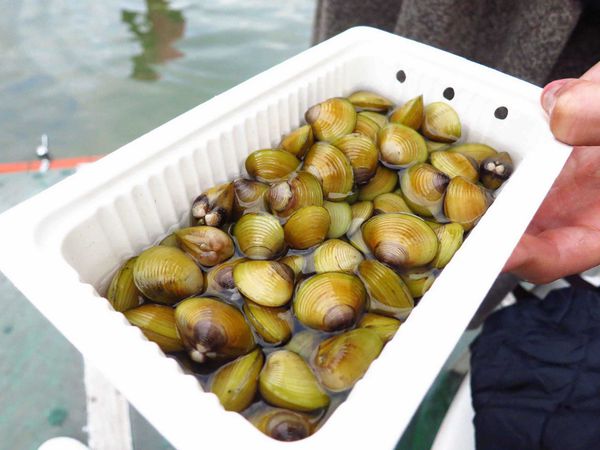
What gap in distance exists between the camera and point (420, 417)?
1.39 metres

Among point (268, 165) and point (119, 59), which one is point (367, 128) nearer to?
point (268, 165)

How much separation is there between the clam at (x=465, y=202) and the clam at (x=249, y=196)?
33 centimetres

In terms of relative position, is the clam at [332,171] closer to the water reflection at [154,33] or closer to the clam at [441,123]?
the clam at [441,123]

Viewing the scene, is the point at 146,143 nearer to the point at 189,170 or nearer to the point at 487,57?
the point at 189,170

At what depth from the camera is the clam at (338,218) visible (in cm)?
84

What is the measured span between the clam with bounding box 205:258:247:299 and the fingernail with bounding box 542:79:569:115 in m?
0.63

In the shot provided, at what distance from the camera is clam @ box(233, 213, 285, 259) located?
2.55ft

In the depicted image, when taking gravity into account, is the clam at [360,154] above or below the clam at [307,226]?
above

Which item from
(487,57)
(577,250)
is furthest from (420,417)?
(487,57)

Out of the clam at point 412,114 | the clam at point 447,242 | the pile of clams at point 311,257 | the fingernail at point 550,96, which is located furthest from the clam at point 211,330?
the fingernail at point 550,96

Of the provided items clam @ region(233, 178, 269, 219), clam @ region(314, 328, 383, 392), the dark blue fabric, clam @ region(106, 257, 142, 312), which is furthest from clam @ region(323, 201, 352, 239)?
the dark blue fabric

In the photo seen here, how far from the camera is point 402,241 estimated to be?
760mm

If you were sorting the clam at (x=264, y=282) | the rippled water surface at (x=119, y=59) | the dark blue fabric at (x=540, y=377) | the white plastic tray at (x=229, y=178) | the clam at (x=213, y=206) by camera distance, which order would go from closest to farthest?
the white plastic tray at (x=229, y=178), the clam at (x=264, y=282), the clam at (x=213, y=206), the dark blue fabric at (x=540, y=377), the rippled water surface at (x=119, y=59)

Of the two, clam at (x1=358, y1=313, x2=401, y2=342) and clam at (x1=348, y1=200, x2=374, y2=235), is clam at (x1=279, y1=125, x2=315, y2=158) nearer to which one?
clam at (x1=348, y1=200, x2=374, y2=235)
